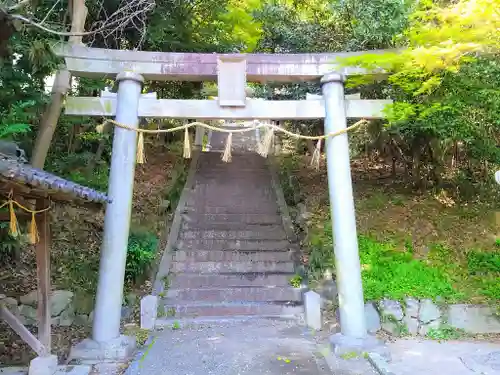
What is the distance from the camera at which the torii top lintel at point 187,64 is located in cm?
701

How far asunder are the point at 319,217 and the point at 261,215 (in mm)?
1434

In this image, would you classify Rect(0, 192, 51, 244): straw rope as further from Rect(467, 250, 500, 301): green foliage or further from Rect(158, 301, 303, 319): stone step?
Rect(467, 250, 500, 301): green foliage

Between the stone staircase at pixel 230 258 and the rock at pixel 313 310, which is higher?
the stone staircase at pixel 230 258

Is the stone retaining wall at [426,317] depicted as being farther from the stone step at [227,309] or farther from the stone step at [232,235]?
the stone step at [232,235]

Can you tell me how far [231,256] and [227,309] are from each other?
1657 mm

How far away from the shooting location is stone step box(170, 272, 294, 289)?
8.55 metres

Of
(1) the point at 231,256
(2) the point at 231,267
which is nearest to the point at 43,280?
(2) the point at 231,267

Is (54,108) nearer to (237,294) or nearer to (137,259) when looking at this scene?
(137,259)

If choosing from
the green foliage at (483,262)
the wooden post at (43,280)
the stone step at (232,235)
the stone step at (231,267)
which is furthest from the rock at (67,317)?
the green foliage at (483,262)

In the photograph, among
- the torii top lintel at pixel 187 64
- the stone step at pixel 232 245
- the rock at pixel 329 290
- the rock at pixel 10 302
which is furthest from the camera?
the stone step at pixel 232 245

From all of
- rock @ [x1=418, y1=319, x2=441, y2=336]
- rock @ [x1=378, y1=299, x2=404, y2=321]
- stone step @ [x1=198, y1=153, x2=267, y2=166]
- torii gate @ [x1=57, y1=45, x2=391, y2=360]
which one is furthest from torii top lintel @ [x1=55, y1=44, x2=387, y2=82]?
stone step @ [x1=198, y1=153, x2=267, y2=166]

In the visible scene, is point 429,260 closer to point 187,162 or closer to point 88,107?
point 88,107

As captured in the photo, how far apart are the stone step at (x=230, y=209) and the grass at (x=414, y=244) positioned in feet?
2.46

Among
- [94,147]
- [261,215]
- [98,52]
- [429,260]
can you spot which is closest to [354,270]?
[429,260]
